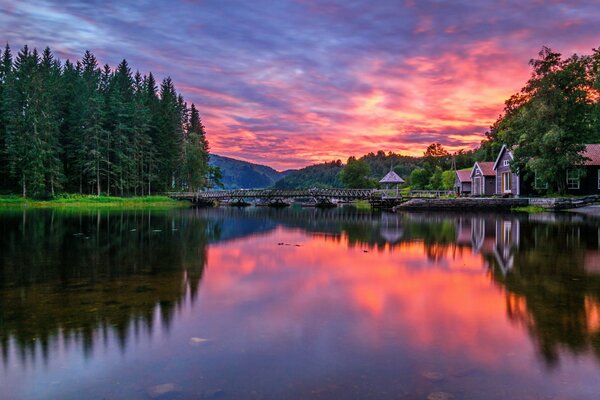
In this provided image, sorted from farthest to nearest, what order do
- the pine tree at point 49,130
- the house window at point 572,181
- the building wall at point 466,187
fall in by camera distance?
1. the building wall at point 466,187
2. the pine tree at point 49,130
3. the house window at point 572,181

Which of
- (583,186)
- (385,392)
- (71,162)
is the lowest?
(385,392)

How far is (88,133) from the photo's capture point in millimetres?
64438

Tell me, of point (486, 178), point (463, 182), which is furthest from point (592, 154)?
point (463, 182)

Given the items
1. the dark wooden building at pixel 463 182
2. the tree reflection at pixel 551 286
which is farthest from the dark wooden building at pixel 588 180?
the tree reflection at pixel 551 286

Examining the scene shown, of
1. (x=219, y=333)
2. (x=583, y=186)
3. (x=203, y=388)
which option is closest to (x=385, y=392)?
(x=203, y=388)

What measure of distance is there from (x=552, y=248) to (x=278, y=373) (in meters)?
16.7

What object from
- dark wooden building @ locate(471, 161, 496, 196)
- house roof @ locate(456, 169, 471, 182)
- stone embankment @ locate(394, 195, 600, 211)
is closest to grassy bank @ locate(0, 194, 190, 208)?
stone embankment @ locate(394, 195, 600, 211)

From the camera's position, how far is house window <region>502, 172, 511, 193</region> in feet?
193

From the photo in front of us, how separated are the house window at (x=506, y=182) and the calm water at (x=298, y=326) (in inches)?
1784

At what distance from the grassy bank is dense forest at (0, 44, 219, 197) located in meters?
1.95

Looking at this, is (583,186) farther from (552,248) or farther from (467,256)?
(467,256)

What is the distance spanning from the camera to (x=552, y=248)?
741 inches

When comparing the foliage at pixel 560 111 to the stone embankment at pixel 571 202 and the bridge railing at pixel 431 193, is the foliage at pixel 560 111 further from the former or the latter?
the bridge railing at pixel 431 193

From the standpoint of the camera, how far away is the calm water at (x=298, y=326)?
5.81 m
